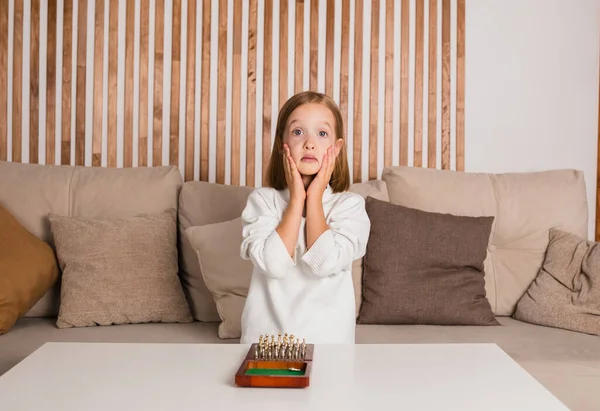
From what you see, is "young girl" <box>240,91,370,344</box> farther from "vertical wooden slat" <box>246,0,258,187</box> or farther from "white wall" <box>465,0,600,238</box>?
"white wall" <box>465,0,600,238</box>

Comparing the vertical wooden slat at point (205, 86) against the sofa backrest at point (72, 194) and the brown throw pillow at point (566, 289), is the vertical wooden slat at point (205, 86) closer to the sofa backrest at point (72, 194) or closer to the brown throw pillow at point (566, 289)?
the sofa backrest at point (72, 194)

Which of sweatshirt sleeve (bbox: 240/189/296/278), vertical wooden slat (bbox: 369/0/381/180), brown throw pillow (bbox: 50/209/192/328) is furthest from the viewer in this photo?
vertical wooden slat (bbox: 369/0/381/180)

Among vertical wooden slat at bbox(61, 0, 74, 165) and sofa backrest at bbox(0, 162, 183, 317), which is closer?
sofa backrest at bbox(0, 162, 183, 317)

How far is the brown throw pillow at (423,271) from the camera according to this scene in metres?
2.15

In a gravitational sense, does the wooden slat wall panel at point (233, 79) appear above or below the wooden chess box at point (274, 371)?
above

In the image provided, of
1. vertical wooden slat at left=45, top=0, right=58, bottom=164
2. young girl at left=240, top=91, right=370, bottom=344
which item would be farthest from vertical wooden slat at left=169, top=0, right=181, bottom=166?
young girl at left=240, top=91, right=370, bottom=344

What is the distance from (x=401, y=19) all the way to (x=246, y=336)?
1822 mm

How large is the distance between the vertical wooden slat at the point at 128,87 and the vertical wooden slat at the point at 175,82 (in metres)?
0.18

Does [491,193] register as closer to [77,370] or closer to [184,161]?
[184,161]

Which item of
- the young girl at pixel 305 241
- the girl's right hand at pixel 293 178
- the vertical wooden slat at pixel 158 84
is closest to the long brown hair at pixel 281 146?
the young girl at pixel 305 241

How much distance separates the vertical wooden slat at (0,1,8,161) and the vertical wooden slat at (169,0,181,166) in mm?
714

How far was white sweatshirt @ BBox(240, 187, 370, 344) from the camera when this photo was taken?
149 cm

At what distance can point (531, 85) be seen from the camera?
9.41 feet

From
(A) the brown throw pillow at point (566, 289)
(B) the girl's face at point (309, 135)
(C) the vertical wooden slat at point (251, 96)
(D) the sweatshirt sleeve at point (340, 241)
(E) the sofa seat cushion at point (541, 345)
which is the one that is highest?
(C) the vertical wooden slat at point (251, 96)
